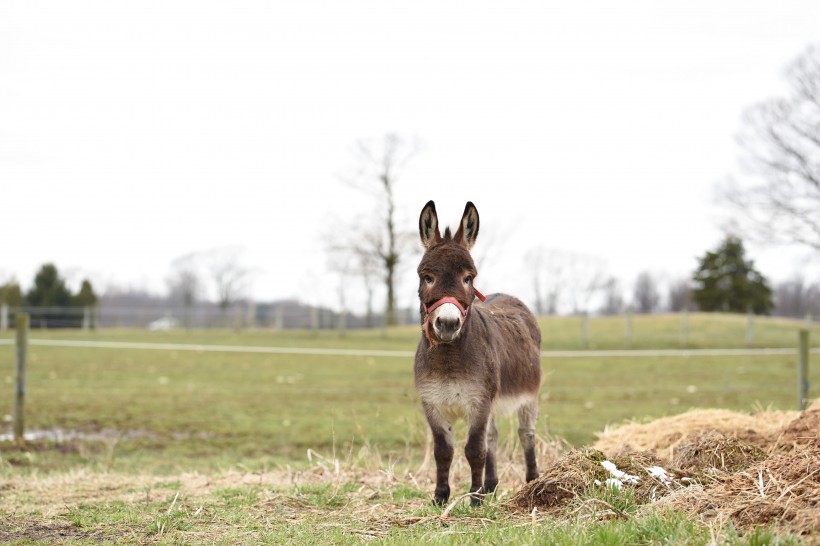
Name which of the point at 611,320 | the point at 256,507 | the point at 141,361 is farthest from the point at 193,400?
the point at 611,320

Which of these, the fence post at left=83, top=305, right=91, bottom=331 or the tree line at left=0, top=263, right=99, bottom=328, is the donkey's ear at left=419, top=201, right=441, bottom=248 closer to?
the fence post at left=83, top=305, right=91, bottom=331

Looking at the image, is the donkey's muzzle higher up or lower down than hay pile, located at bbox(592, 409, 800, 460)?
higher up

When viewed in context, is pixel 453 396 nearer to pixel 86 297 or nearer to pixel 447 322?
pixel 447 322

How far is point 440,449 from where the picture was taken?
559cm

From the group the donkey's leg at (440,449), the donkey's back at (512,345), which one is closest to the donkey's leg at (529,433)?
the donkey's back at (512,345)

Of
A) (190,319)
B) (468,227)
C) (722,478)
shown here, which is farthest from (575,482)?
(190,319)

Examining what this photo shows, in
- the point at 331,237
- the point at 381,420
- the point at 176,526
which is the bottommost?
the point at 381,420

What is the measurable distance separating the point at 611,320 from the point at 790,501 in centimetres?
4923

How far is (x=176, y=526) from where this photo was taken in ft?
16.1

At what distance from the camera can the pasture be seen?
4805 mm

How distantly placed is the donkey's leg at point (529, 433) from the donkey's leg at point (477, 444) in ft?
4.13

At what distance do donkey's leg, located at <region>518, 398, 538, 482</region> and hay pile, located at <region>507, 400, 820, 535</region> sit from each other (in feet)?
3.52

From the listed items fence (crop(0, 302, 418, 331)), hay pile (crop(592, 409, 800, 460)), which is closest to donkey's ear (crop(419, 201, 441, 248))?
hay pile (crop(592, 409, 800, 460))

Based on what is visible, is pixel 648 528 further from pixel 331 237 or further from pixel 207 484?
pixel 331 237
